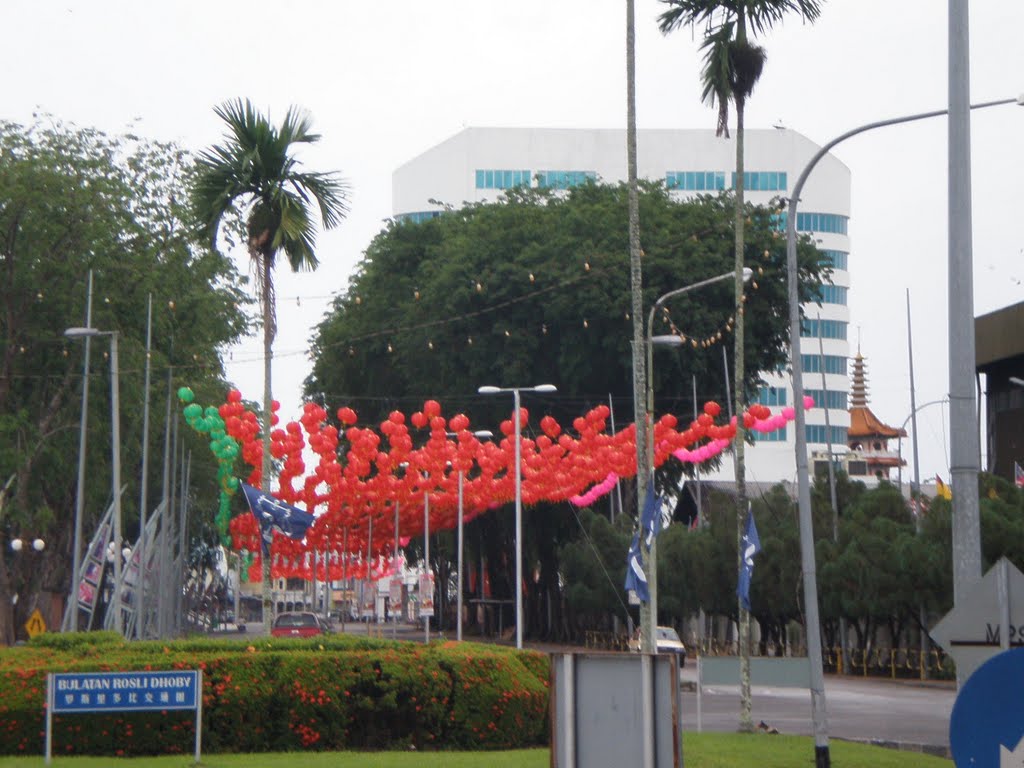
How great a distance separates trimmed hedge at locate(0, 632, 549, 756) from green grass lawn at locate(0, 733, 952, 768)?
0.49m

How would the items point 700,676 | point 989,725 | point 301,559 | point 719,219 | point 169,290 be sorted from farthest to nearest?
point 301,559 < point 719,219 < point 169,290 < point 700,676 < point 989,725

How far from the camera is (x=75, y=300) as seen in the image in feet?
145

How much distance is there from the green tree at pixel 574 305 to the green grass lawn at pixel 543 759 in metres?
29.1

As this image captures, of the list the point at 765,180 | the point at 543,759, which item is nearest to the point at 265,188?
the point at 543,759

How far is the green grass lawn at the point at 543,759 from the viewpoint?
1842cm

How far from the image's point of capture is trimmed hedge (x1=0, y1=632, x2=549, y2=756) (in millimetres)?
19516

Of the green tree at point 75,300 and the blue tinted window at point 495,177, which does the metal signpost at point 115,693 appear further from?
the blue tinted window at point 495,177

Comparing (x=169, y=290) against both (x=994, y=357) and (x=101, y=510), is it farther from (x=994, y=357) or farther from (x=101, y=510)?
(x=994, y=357)

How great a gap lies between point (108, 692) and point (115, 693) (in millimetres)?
76

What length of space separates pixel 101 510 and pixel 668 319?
62.8ft

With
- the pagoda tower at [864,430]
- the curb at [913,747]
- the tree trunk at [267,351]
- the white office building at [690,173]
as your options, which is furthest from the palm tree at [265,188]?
the pagoda tower at [864,430]

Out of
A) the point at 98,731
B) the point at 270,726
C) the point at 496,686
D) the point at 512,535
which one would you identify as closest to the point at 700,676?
the point at 496,686

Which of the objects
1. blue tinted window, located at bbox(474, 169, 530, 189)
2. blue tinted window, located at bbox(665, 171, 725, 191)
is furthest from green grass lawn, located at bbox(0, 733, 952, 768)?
blue tinted window, located at bbox(474, 169, 530, 189)

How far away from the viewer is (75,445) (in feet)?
150
